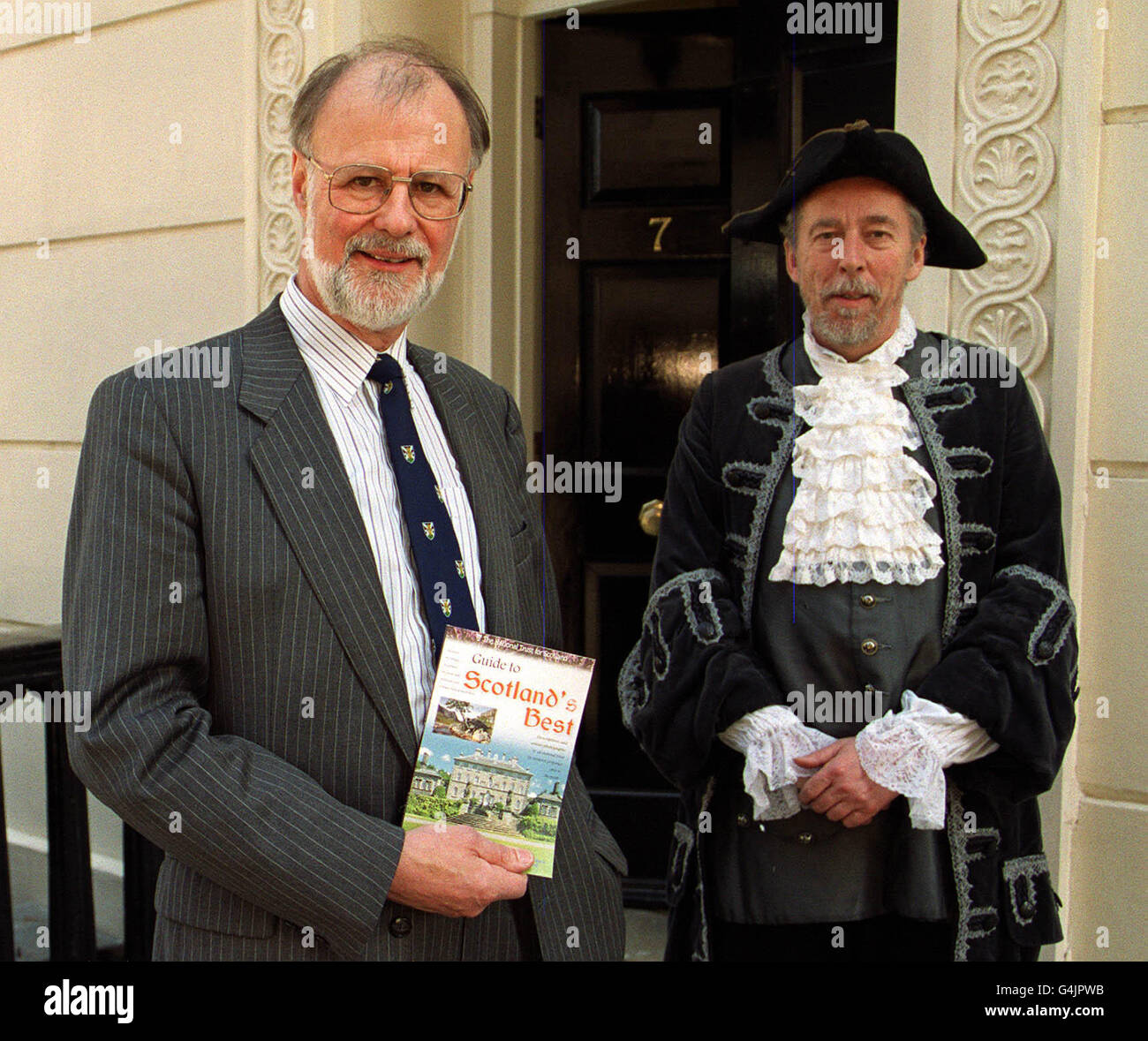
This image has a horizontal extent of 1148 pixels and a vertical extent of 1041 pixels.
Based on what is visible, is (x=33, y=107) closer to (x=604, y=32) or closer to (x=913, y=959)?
(x=604, y=32)

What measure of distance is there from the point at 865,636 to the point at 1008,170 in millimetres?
1144

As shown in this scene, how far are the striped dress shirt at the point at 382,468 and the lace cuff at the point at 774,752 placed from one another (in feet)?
1.95

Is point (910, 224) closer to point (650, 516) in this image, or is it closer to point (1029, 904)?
point (1029, 904)

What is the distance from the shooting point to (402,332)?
5.79 feet

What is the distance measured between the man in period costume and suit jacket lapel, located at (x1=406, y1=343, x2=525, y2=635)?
49 centimetres

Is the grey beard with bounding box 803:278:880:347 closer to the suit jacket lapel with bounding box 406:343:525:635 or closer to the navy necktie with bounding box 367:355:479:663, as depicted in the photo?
the suit jacket lapel with bounding box 406:343:525:635

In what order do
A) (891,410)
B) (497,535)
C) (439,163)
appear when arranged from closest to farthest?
(439,163)
(497,535)
(891,410)

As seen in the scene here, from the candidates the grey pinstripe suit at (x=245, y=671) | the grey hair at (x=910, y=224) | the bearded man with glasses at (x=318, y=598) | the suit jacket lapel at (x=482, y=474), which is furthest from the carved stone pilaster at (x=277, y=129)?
the grey pinstripe suit at (x=245, y=671)

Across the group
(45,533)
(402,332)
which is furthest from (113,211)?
(402,332)

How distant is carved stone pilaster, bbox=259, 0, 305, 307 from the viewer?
11.9 feet

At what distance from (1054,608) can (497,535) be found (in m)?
0.97

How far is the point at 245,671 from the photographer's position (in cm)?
148

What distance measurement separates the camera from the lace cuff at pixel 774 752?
2.02 meters

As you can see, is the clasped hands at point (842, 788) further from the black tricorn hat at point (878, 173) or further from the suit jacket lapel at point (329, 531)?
the black tricorn hat at point (878, 173)
